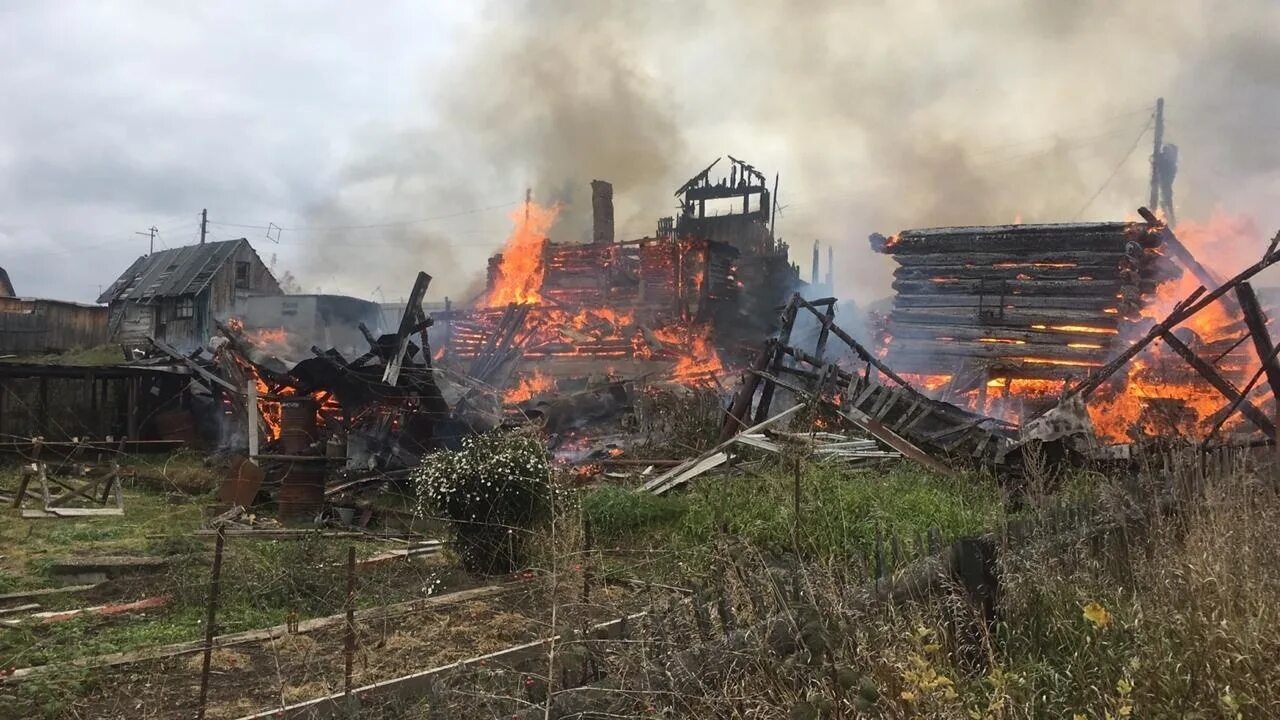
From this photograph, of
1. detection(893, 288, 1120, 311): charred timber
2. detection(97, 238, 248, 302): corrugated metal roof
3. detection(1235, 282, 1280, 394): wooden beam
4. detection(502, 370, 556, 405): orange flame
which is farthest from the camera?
detection(97, 238, 248, 302): corrugated metal roof

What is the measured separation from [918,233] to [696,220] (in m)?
20.1

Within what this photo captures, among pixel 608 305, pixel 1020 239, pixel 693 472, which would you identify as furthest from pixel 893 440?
pixel 608 305

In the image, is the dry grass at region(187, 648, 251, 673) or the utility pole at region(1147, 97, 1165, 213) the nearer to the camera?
the dry grass at region(187, 648, 251, 673)

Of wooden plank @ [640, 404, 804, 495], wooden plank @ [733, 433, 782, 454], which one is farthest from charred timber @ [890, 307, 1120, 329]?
wooden plank @ [733, 433, 782, 454]

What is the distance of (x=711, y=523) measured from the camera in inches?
315

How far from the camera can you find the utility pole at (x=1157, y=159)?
33.6 meters

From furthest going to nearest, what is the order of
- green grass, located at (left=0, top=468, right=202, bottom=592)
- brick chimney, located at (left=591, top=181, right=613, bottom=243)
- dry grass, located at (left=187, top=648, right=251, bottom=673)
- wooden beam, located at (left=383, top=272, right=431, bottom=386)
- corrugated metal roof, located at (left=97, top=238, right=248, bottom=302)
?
corrugated metal roof, located at (left=97, top=238, right=248, bottom=302)
brick chimney, located at (left=591, top=181, right=613, bottom=243)
wooden beam, located at (left=383, top=272, right=431, bottom=386)
green grass, located at (left=0, top=468, right=202, bottom=592)
dry grass, located at (left=187, top=648, right=251, bottom=673)

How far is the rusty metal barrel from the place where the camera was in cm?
1145

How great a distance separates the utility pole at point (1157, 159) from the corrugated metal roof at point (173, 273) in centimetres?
4743

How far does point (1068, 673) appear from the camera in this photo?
3.72 m

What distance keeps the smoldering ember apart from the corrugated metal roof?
858 inches

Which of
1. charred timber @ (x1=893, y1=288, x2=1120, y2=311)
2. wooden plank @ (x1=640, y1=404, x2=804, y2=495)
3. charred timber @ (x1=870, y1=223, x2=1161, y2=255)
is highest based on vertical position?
charred timber @ (x1=870, y1=223, x2=1161, y2=255)

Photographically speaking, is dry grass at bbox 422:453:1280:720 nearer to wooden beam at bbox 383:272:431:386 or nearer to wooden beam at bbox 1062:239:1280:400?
wooden beam at bbox 1062:239:1280:400

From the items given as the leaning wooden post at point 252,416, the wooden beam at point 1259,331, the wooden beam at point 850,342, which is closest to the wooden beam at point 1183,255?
the wooden beam at point 1259,331
